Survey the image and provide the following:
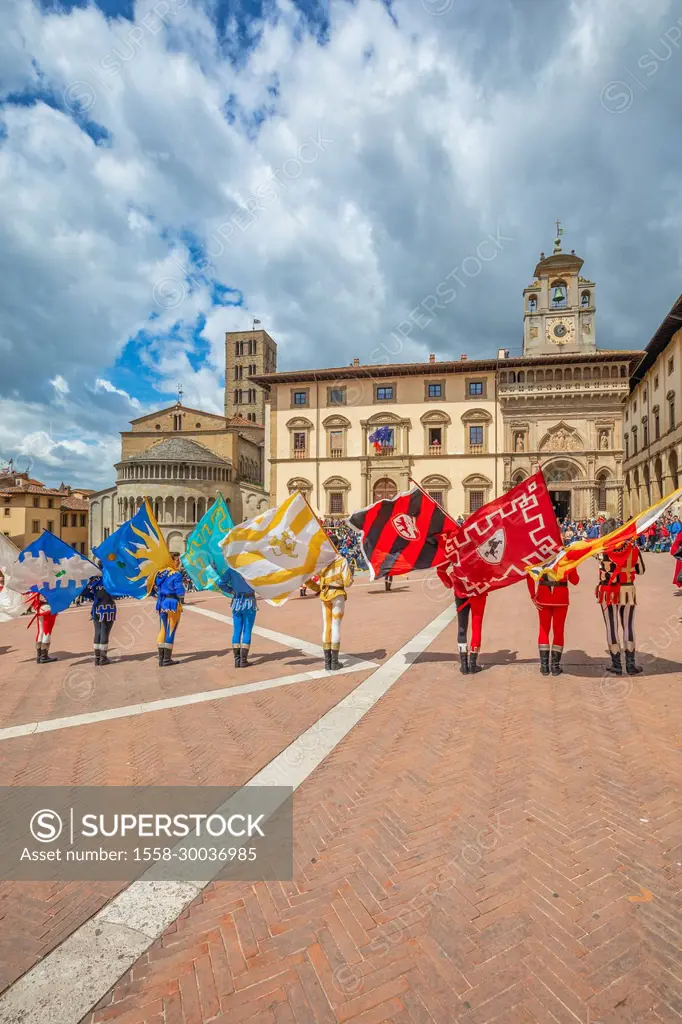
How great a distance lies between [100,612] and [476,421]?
37.0 m

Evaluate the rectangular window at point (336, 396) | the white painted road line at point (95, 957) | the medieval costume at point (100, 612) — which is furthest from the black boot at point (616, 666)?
the rectangular window at point (336, 396)

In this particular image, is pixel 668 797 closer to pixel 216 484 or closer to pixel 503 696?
pixel 503 696

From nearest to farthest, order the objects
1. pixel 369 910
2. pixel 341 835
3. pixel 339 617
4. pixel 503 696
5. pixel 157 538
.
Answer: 1. pixel 369 910
2. pixel 341 835
3. pixel 503 696
4. pixel 339 617
5. pixel 157 538

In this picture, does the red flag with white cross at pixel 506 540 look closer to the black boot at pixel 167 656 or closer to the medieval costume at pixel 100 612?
the black boot at pixel 167 656

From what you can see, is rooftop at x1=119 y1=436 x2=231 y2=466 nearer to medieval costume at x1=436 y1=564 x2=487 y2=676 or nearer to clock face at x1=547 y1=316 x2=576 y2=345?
clock face at x1=547 y1=316 x2=576 y2=345

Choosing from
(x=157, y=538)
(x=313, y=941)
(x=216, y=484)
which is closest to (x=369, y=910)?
(x=313, y=941)

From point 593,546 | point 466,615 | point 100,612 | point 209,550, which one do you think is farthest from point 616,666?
point 100,612

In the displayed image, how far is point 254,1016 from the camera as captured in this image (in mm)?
2529

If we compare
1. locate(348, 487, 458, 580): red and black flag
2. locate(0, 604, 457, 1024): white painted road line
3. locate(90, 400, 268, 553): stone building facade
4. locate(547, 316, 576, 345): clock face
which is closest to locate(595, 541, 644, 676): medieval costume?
locate(348, 487, 458, 580): red and black flag

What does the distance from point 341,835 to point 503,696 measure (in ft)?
11.9

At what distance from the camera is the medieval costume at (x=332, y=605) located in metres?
8.26

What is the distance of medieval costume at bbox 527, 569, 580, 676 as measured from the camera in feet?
24.9

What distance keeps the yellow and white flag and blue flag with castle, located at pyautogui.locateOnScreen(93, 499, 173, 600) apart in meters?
1.90

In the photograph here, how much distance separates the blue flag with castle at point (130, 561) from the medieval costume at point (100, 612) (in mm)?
134
